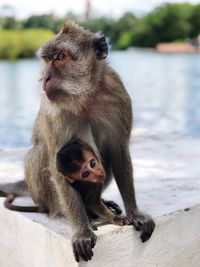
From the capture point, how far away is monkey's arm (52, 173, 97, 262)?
2555mm

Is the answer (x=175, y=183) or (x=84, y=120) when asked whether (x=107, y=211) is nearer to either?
(x=84, y=120)

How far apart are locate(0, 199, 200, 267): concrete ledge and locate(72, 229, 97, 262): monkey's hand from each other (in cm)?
4

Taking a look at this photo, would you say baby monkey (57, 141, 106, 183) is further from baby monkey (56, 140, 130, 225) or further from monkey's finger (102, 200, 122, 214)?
monkey's finger (102, 200, 122, 214)

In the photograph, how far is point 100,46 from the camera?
9.05 feet

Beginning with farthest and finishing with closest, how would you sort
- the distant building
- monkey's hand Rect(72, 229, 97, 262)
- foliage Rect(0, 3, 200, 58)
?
the distant building → foliage Rect(0, 3, 200, 58) → monkey's hand Rect(72, 229, 97, 262)

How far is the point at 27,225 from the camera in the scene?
2947 mm

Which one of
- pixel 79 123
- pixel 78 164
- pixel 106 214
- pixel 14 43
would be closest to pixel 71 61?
pixel 79 123

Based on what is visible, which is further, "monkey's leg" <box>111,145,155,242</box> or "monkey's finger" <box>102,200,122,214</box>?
"monkey's finger" <box>102,200,122,214</box>

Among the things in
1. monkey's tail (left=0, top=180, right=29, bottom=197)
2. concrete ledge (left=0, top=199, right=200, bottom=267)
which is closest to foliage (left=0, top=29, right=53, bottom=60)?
monkey's tail (left=0, top=180, right=29, bottom=197)

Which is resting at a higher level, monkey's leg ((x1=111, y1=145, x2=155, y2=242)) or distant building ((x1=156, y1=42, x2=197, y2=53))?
monkey's leg ((x1=111, y1=145, x2=155, y2=242))

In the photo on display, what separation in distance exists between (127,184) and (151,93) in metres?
7.92

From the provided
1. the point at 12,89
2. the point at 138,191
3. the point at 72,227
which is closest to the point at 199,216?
the point at 138,191

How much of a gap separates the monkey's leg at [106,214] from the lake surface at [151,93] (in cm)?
427

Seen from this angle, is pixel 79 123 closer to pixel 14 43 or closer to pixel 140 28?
pixel 14 43
